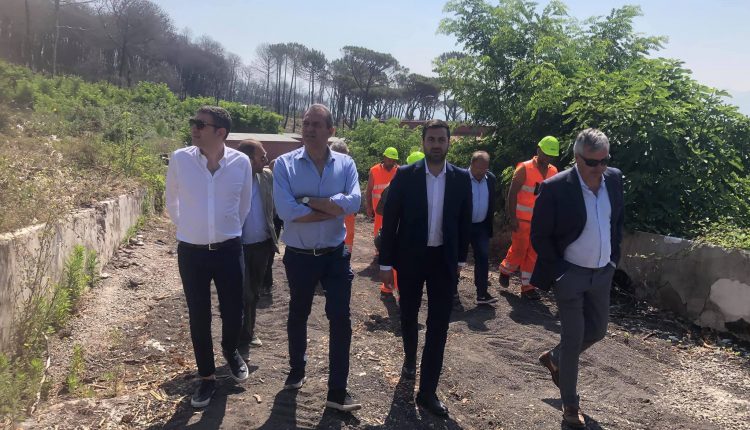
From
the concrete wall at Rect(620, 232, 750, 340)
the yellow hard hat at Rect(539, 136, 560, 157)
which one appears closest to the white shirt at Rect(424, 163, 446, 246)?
the yellow hard hat at Rect(539, 136, 560, 157)

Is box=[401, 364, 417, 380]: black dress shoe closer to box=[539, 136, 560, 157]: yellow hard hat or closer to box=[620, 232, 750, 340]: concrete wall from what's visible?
box=[539, 136, 560, 157]: yellow hard hat

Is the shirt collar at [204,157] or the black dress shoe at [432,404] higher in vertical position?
the shirt collar at [204,157]

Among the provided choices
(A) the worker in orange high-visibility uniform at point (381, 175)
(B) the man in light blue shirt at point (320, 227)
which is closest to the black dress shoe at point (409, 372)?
(B) the man in light blue shirt at point (320, 227)

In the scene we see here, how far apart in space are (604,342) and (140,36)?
186 ft

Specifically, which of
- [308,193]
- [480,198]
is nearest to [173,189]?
[308,193]

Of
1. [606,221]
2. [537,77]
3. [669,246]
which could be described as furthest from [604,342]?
[537,77]

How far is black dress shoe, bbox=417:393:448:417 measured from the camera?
3.35 metres

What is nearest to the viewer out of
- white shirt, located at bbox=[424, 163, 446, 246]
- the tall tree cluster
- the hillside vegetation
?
white shirt, located at bbox=[424, 163, 446, 246]

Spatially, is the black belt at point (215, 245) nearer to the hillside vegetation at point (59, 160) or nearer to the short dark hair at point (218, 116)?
the short dark hair at point (218, 116)

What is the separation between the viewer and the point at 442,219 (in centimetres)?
342

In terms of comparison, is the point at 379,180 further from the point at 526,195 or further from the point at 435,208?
the point at 435,208

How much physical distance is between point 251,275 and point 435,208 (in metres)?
1.62

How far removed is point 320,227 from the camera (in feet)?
10.7

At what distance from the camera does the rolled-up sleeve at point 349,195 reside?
10.6 ft
